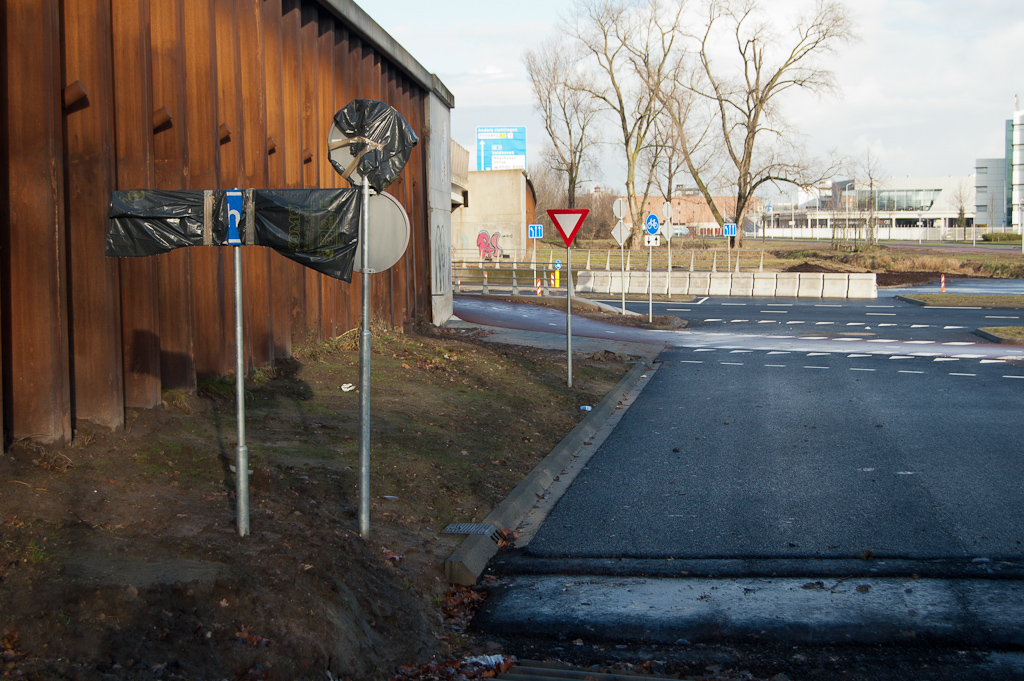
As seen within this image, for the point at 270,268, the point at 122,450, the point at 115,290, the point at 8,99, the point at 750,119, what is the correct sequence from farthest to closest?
the point at 750,119 → the point at 270,268 → the point at 115,290 → the point at 122,450 → the point at 8,99

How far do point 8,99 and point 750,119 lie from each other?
193 ft

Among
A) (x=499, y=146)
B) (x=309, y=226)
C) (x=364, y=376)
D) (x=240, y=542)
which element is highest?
(x=499, y=146)

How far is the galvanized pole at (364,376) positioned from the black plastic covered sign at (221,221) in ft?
1.32

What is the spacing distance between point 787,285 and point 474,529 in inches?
1388

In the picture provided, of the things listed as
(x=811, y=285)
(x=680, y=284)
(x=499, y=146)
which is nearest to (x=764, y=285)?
(x=811, y=285)

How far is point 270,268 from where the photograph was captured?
11383 mm

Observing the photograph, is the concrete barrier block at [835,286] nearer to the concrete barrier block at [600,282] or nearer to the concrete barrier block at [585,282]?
the concrete barrier block at [600,282]

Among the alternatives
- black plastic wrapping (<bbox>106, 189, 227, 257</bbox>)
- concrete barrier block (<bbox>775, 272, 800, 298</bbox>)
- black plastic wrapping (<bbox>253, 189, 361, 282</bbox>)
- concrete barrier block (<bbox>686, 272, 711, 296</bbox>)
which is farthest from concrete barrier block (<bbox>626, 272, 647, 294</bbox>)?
black plastic wrapping (<bbox>106, 189, 227, 257</bbox>)

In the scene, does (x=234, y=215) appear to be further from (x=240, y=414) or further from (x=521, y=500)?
(x=521, y=500)

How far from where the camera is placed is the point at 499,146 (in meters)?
96.2

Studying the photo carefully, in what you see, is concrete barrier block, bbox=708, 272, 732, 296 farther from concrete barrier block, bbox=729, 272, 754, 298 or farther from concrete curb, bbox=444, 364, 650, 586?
concrete curb, bbox=444, 364, 650, 586

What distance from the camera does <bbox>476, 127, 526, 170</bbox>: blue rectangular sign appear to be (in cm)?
9600

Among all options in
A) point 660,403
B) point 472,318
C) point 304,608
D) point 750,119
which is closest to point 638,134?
point 750,119

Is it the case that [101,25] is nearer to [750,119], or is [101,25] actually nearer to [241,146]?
[241,146]
